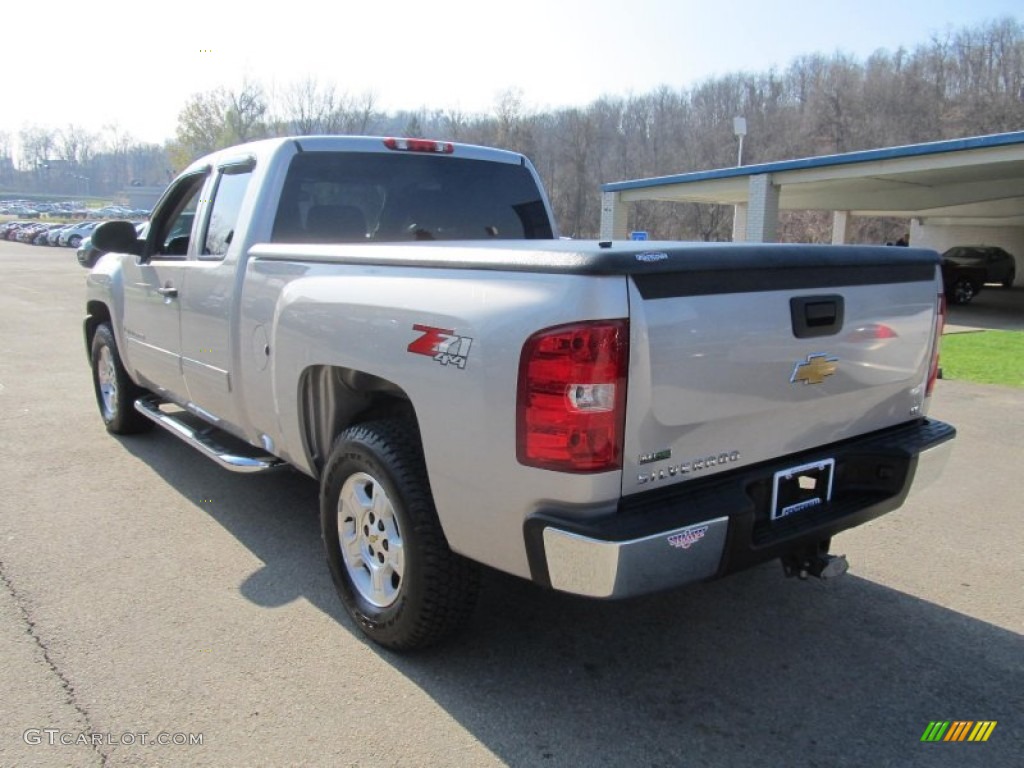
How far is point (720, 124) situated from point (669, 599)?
259ft

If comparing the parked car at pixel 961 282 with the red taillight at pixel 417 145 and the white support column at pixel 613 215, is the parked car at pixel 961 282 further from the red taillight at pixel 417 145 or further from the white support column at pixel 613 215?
the red taillight at pixel 417 145

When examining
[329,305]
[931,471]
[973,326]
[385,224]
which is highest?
[385,224]

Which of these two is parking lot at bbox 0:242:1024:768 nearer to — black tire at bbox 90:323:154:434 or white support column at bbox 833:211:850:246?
black tire at bbox 90:323:154:434

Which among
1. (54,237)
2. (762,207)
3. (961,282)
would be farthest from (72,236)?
(961,282)

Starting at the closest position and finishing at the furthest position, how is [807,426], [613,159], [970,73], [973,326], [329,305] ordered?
[807,426] < [329,305] < [973,326] < [970,73] < [613,159]

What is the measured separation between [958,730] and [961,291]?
22.1 metres

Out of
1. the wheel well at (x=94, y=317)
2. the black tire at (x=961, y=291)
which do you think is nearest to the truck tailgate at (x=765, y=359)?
the wheel well at (x=94, y=317)

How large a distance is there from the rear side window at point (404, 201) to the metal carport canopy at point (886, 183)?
1339cm

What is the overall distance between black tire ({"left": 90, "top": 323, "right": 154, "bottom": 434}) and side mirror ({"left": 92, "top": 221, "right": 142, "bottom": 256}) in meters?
1.08

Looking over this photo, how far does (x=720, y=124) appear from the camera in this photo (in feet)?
248

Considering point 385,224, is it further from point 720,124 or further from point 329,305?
point 720,124

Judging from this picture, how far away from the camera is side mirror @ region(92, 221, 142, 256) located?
4.98 meters

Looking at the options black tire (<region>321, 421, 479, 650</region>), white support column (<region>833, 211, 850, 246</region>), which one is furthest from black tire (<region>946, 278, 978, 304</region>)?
black tire (<region>321, 421, 479, 650</region>)

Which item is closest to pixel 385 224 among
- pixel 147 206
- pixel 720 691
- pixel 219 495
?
pixel 219 495
